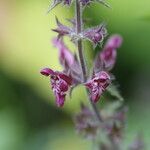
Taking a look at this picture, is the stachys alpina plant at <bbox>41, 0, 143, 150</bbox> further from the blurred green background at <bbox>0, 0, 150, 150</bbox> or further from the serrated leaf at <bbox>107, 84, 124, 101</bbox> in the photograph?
the blurred green background at <bbox>0, 0, 150, 150</bbox>

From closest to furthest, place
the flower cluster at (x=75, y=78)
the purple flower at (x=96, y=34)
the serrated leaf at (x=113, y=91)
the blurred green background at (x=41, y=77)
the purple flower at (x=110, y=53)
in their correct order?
the purple flower at (x=96, y=34) < the flower cluster at (x=75, y=78) < the serrated leaf at (x=113, y=91) < the purple flower at (x=110, y=53) < the blurred green background at (x=41, y=77)

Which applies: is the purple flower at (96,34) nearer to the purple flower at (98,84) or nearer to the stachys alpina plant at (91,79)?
the stachys alpina plant at (91,79)

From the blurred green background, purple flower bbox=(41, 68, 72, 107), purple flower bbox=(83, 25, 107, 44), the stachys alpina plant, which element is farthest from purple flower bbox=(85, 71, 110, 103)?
the blurred green background

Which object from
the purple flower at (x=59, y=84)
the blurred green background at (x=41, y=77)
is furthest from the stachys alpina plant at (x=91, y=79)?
the blurred green background at (x=41, y=77)

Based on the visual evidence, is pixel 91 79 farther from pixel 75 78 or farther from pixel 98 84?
pixel 75 78

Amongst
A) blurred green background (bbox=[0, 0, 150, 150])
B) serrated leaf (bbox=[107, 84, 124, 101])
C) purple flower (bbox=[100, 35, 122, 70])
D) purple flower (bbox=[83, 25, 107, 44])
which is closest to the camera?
purple flower (bbox=[83, 25, 107, 44])

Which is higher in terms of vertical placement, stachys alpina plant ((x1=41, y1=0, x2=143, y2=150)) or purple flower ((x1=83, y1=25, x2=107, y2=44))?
purple flower ((x1=83, y1=25, x2=107, y2=44))

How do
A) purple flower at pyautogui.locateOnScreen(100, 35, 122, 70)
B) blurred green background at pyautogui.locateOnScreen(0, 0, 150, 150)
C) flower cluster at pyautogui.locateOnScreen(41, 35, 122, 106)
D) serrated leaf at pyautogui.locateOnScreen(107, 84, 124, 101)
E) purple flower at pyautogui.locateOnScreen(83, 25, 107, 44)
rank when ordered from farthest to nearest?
blurred green background at pyautogui.locateOnScreen(0, 0, 150, 150) → purple flower at pyautogui.locateOnScreen(100, 35, 122, 70) → serrated leaf at pyautogui.locateOnScreen(107, 84, 124, 101) → flower cluster at pyautogui.locateOnScreen(41, 35, 122, 106) → purple flower at pyautogui.locateOnScreen(83, 25, 107, 44)

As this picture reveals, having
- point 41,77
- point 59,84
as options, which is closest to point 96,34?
point 59,84

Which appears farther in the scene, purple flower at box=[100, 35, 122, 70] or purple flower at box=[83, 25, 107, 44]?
purple flower at box=[100, 35, 122, 70]
